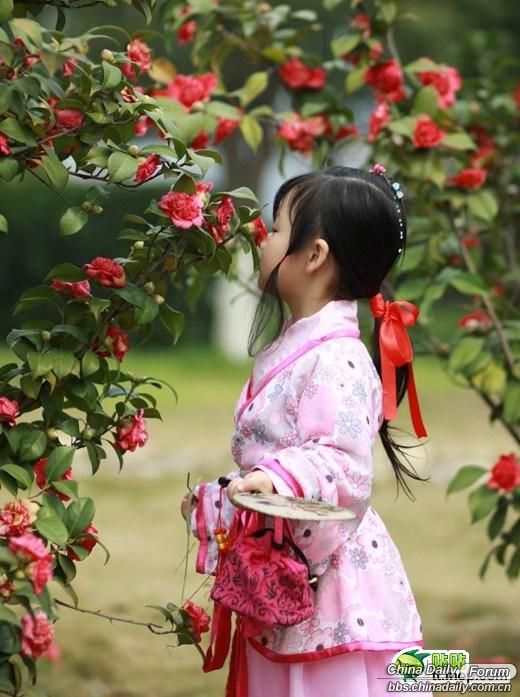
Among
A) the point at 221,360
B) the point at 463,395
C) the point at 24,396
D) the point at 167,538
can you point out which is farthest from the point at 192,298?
the point at 221,360

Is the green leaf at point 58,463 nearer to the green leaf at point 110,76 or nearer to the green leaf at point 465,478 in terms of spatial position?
the green leaf at point 110,76

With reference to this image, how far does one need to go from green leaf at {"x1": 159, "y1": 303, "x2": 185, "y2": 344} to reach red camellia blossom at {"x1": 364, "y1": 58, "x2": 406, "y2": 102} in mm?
1614

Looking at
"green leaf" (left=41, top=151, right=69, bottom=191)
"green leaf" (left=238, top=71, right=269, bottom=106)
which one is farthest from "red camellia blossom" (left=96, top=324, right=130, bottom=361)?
"green leaf" (left=238, top=71, right=269, bottom=106)

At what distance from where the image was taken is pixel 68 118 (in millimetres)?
2346

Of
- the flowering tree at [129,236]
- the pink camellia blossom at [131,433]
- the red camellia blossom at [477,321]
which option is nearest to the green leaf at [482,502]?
the flowering tree at [129,236]

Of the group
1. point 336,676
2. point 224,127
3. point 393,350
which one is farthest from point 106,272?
point 224,127

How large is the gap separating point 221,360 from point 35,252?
2.60 m

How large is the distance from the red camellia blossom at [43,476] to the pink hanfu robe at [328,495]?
335 millimetres

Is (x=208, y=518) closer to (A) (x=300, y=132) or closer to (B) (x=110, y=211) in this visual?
(A) (x=300, y=132)

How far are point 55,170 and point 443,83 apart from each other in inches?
75.4

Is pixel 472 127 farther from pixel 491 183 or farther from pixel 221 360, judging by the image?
pixel 221 360

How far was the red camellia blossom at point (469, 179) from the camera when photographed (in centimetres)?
395

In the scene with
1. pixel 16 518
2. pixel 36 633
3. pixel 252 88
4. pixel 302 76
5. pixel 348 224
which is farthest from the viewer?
pixel 302 76

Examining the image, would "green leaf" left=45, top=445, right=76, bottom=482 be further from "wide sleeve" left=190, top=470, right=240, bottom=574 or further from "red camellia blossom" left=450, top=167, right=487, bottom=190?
"red camellia blossom" left=450, top=167, right=487, bottom=190
